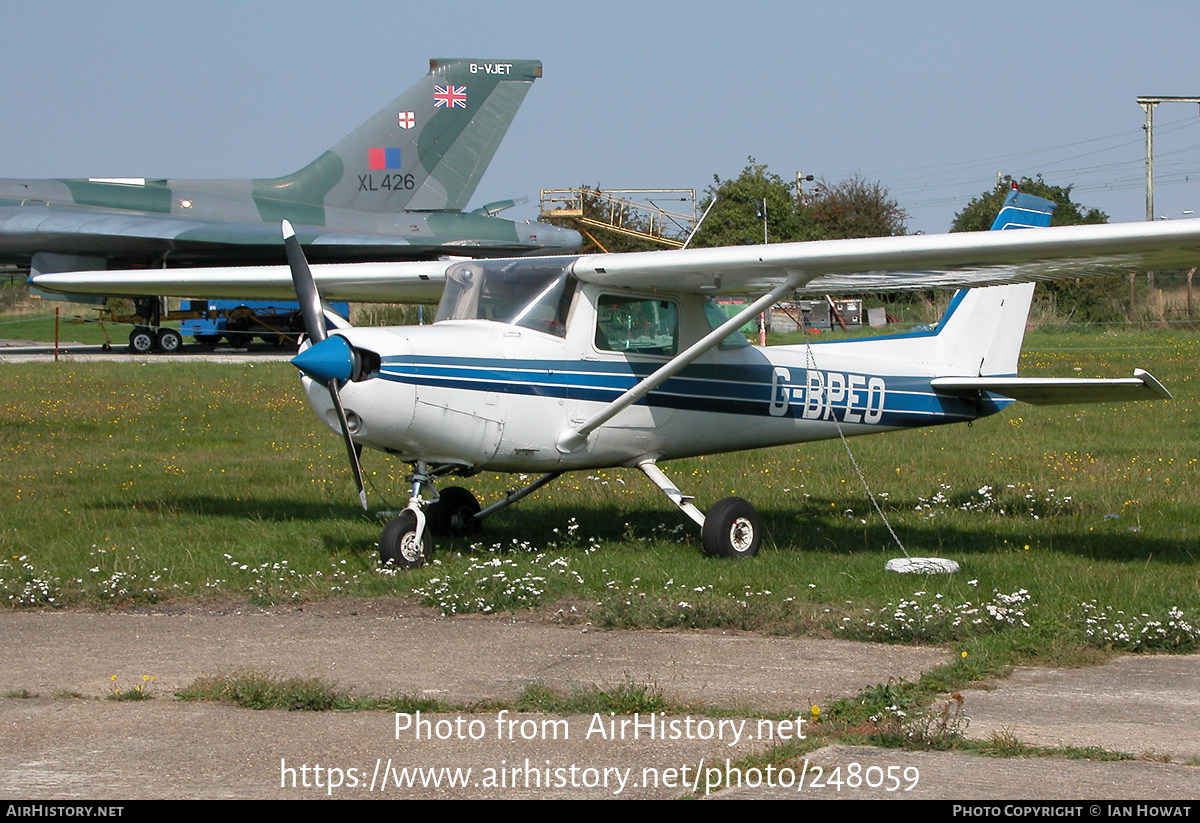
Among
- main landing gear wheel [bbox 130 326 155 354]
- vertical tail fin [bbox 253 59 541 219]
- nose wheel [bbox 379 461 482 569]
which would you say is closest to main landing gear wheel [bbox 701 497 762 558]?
nose wheel [bbox 379 461 482 569]

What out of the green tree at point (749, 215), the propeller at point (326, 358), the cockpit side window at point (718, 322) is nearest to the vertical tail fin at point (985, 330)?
the cockpit side window at point (718, 322)

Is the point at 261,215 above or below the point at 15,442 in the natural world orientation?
above

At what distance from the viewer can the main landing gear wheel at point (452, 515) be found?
31.3 feet

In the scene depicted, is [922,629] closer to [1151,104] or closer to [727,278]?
[727,278]

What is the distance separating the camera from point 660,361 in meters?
8.98

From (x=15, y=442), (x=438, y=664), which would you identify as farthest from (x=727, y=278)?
(x=15, y=442)

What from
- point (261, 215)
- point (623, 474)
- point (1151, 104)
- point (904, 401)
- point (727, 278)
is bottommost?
point (623, 474)

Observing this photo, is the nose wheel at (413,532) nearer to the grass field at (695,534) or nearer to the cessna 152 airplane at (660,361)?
the cessna 152 airplane at (660,361)

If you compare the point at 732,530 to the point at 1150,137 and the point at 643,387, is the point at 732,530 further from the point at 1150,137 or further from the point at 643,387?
the point at 1150,137

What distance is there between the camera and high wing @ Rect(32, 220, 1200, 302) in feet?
23.7

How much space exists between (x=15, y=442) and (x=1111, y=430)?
13710mm

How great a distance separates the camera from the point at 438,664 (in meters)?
5.94

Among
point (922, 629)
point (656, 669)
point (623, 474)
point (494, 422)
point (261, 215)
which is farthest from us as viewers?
point (261, 215)

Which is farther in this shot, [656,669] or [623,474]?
[623,474]
